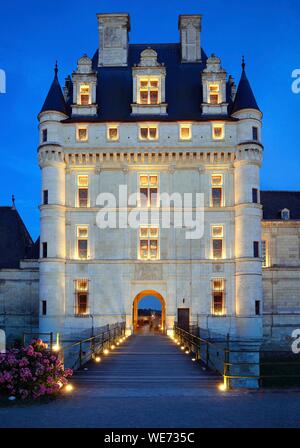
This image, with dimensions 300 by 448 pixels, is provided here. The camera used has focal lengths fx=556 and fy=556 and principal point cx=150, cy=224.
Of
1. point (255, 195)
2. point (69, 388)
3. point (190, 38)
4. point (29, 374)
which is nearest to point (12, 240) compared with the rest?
point (255, 195)

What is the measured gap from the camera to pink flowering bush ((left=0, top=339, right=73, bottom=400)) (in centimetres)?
1639

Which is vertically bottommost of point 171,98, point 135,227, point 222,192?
point 135,227

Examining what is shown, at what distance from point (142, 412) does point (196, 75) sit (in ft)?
140

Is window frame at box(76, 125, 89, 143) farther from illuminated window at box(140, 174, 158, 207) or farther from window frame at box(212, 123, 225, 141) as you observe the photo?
window frame at box(212, 123, 225, 141)

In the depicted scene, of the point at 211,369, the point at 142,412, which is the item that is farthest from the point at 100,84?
the point at 142,412

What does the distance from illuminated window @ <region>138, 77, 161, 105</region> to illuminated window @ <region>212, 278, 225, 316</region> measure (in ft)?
55.1

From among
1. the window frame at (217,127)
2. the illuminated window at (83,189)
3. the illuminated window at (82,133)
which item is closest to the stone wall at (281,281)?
the window frame at (217,127)

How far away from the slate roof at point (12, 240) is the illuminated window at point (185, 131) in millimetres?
19031

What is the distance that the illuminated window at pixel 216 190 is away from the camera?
48.5m

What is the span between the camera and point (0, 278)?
52562mm

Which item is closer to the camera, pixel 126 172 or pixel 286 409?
pixel 286 409

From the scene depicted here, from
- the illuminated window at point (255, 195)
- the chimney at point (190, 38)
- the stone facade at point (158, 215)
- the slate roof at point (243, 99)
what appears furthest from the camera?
the chimney at point (190, 38)

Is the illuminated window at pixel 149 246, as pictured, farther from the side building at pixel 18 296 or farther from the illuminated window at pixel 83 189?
the side building at pixel 18 296
